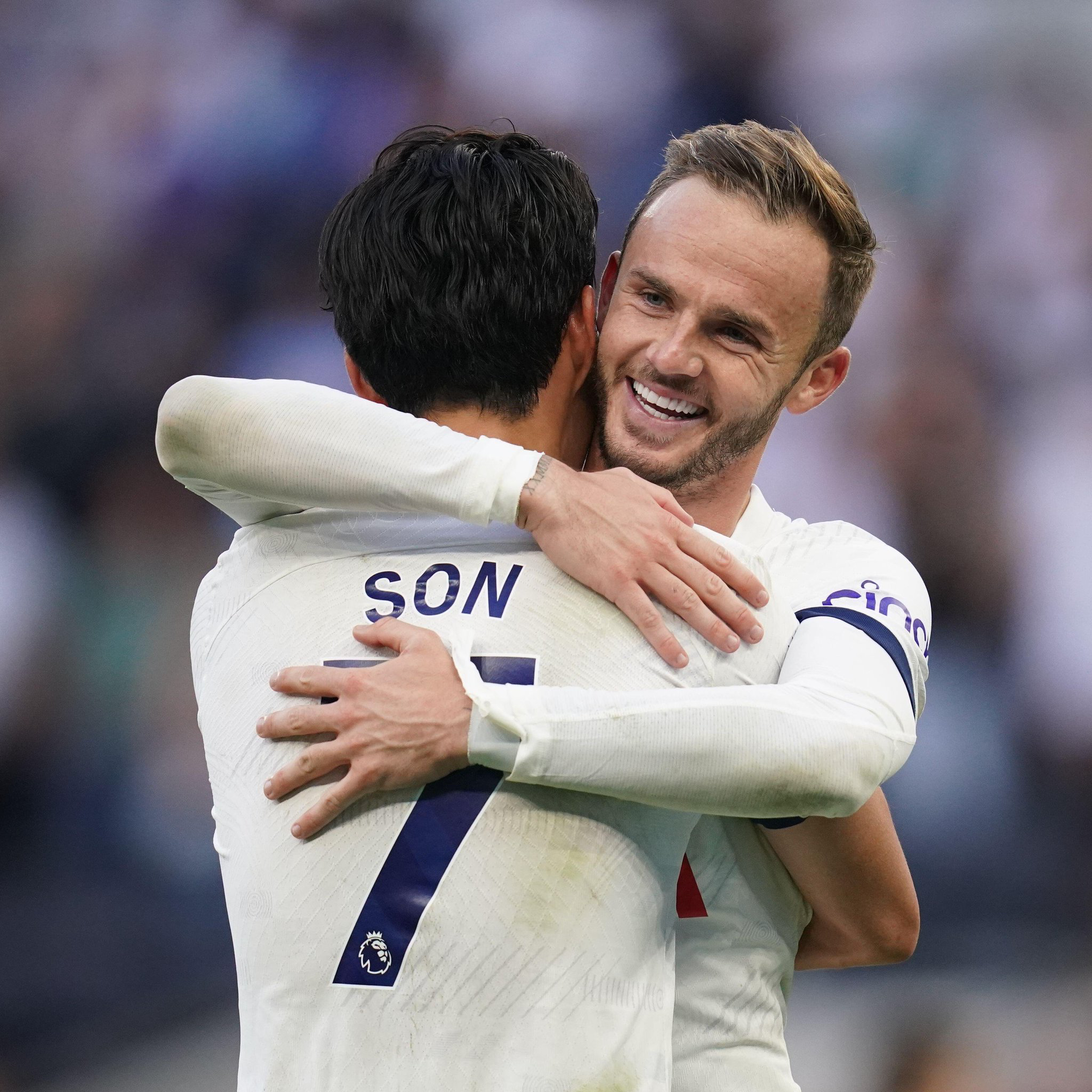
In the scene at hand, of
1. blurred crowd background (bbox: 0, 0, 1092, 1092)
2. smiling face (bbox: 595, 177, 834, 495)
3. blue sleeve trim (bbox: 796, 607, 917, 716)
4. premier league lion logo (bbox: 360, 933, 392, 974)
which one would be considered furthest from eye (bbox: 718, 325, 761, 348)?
blurred crowd background (bbox: 0, 0, 1092, 1092)

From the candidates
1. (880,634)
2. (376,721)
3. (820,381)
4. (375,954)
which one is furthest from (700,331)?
(375,954)

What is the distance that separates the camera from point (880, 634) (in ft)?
5.72

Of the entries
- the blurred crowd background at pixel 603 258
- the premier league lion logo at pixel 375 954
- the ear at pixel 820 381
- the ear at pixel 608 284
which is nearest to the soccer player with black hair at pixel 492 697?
the premier league lion logo at pixel 375 954

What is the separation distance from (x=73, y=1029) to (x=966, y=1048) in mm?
2828

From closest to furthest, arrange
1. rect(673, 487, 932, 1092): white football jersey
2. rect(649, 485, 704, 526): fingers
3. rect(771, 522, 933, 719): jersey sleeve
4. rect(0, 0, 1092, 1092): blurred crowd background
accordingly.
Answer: rect(649, 485, 704, 526): fingers < rect(771, 522, 933, 719): jersey sleeve < rect(673, 487, 932, 1092): white football jersey < rect(0, 0, 1092, 1092): blurred crowd background

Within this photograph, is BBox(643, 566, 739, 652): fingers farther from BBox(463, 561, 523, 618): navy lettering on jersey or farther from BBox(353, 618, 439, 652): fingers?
BBox(353, 618, 439, 652): fingers

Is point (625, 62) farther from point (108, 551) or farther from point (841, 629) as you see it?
point (841, 629)

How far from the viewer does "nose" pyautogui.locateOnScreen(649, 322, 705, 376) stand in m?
2.16

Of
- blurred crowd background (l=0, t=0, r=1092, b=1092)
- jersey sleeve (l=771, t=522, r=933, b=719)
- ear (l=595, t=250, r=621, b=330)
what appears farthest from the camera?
blurred crowd background (l=0, t=0, r=1092, b=1092)

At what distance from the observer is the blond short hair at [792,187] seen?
90.6 inches

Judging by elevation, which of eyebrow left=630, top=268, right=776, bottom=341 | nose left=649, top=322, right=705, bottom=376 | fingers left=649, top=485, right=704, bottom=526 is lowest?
fingers left=649, top=485, right=704, bottom=526

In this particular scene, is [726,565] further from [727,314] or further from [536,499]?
[727,314]

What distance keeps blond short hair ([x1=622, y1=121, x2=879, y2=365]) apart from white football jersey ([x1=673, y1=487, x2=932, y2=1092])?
0.64 metres

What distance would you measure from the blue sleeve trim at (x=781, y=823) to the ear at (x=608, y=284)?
98 cm
